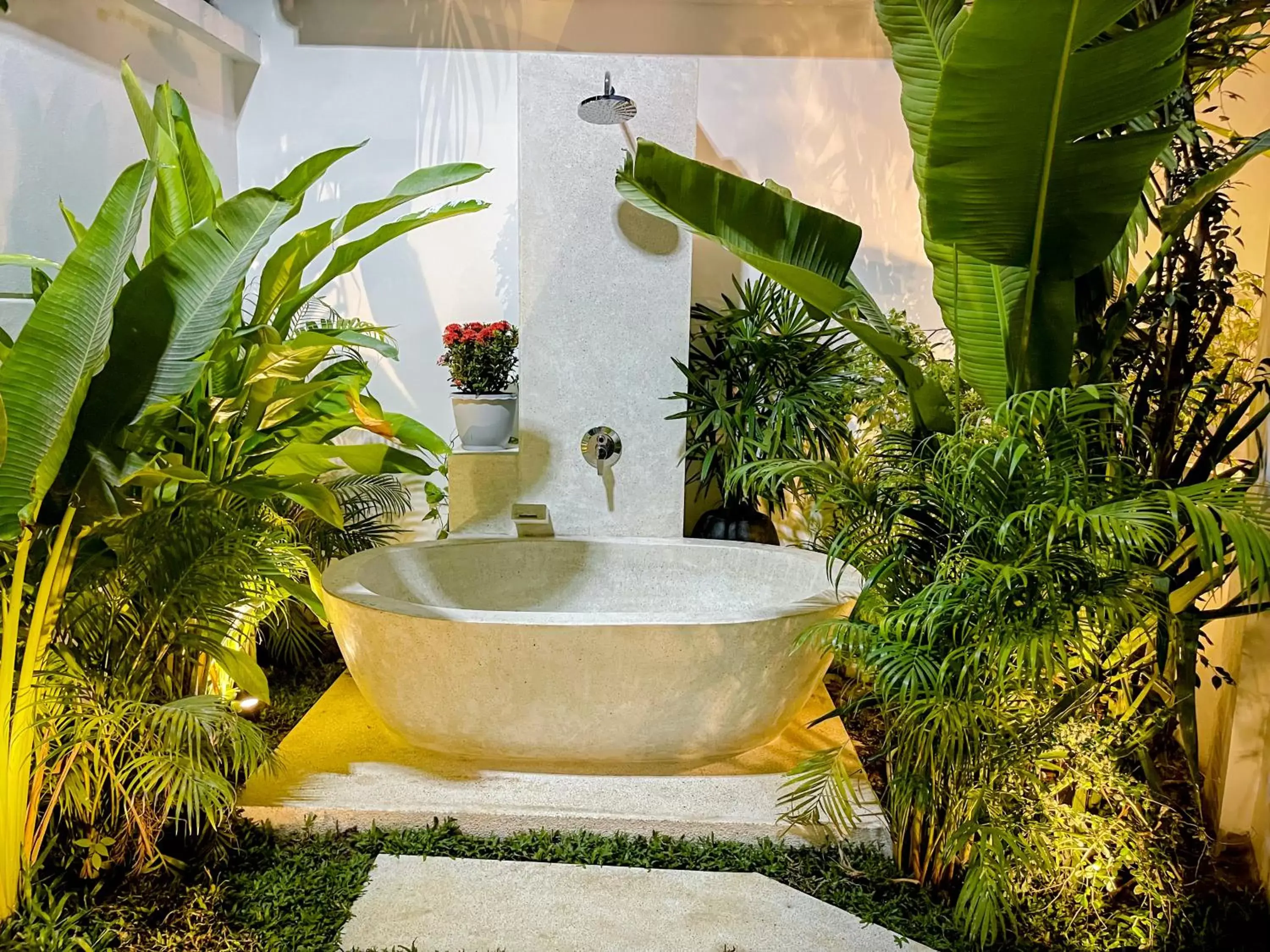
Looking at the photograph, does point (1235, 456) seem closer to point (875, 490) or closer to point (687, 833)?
point (875, 490)

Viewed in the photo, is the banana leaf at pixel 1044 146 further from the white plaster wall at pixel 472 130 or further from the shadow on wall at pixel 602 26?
the shadow on wall at pixel 602 26

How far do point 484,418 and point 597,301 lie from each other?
2.00 feet

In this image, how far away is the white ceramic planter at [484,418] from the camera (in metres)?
3.19

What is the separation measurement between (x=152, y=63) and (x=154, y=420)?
1.97 meters

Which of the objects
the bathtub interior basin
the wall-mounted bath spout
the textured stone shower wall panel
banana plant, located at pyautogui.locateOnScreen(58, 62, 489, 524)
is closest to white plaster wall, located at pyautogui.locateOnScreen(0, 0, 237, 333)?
banana plant, located at pyautogui.locateOnScreen(58, 62, 489, 524)

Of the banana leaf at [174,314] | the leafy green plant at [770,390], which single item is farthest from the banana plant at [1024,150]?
the banana leaf at [174,314]

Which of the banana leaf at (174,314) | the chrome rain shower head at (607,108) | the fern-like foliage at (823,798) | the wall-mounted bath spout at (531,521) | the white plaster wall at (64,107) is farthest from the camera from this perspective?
the wall-mounted bath spout at (531,521)

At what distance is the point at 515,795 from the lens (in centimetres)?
231

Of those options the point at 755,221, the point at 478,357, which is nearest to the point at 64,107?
the point at 478,357

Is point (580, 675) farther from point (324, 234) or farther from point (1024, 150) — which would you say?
point (1024, 150)

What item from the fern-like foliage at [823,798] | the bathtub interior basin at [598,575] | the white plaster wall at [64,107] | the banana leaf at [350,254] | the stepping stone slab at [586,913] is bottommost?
the stepping stone slab at [586,913]

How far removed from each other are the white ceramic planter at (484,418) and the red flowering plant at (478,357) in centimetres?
5

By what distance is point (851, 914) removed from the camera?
1.94 metres

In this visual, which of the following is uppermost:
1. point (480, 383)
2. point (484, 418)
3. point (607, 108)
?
point (607, 108)
